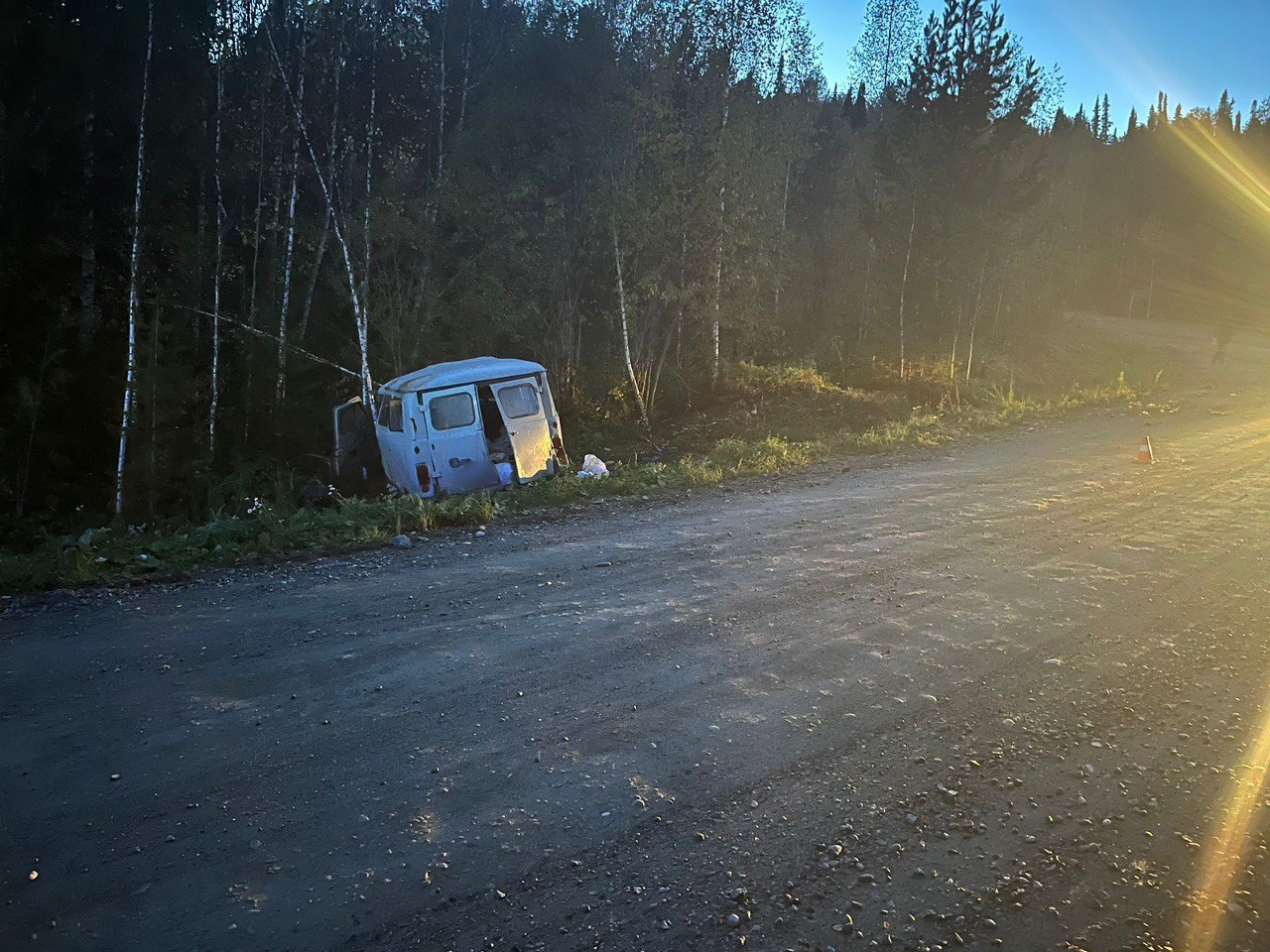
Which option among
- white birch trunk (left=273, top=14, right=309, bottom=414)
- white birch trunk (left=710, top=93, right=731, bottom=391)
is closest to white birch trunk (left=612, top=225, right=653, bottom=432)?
white birch trunk (left=710, top=93, right=731, bottom=391)

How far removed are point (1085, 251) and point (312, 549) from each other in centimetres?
6031

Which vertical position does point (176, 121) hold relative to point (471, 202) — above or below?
above

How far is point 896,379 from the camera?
25.3 m

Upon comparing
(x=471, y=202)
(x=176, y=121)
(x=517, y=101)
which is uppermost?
(x=517, y=101)

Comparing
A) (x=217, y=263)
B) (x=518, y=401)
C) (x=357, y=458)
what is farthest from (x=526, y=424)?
(x=217, y=263)

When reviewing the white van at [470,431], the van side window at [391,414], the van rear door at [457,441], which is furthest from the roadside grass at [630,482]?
the van side window at [391,414]

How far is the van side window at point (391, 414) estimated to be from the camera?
14.8 m

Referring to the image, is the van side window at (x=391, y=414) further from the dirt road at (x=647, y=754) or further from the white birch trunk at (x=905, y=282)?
the white birch trunk at (x=905, y=282)

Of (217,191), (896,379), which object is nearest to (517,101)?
(217,191)

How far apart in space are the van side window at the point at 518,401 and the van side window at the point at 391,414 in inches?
69.9

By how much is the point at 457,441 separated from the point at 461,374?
1.08m

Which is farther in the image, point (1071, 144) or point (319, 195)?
point (1071, 144)

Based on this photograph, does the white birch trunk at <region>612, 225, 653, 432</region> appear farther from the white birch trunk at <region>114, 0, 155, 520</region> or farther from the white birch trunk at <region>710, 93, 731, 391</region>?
the white birch trunk at <region>114, 0, 155, 520</region>

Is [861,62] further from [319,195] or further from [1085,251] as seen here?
[319,195]
